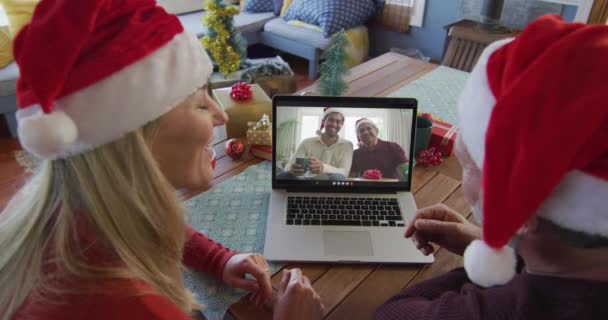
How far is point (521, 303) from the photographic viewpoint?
56 cm

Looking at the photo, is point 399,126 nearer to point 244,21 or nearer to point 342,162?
point 342,162

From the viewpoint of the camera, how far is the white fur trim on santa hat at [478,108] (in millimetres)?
529

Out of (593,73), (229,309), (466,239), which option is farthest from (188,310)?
(593,73)

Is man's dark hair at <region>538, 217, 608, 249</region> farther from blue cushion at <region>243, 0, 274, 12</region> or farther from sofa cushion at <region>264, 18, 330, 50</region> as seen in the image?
blue cushion at <region>243, 0, 274, 12</region>

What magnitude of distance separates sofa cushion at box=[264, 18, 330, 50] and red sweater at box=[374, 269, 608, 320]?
2765 millimetres

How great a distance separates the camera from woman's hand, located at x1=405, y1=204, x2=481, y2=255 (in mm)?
827

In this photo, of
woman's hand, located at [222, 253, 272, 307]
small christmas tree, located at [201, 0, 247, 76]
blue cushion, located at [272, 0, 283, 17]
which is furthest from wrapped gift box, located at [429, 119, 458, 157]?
blue cushion, located at [272, 0, 283, 17]

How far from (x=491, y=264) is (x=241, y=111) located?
95 cm

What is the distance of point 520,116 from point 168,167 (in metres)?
0.54

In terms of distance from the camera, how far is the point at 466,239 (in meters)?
0.82

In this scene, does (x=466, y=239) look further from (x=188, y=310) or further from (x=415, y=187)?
(x=188, y=310)

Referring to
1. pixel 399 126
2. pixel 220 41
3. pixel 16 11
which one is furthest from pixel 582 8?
pixel 16 11

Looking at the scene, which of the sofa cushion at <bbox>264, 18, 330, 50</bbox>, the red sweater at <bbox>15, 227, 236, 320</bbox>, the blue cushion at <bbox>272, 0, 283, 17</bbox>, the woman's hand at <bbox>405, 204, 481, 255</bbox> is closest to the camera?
the red sweater at <bbox>15, 227, 236, 320</bbox>

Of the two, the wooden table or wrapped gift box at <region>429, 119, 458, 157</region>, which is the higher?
wrapped gift box at <region>429, 119, 458, 157</region>
